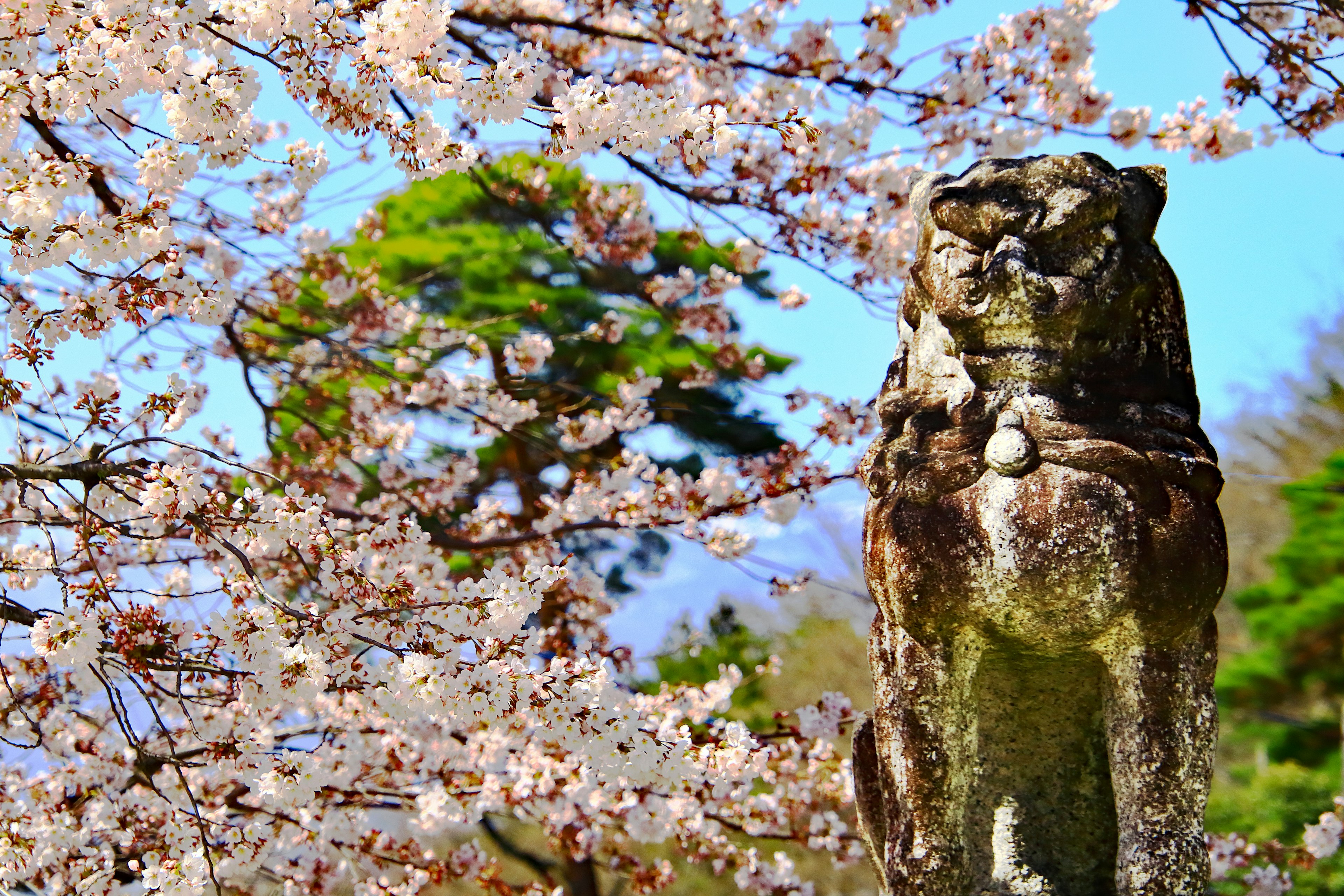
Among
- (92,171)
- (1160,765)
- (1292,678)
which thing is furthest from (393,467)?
(1292,678)

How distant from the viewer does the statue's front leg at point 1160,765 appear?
213cm

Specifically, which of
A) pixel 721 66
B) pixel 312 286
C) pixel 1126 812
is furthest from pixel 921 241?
pixel 312 286

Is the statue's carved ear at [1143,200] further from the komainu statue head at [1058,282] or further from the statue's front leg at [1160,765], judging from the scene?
the statue's front leg at [1160,765]

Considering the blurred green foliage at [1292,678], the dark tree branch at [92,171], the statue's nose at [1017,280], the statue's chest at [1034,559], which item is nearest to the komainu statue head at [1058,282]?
the statue's nose at [1017,280]

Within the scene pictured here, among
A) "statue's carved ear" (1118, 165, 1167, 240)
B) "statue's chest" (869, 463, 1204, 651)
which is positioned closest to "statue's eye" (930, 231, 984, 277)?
"statue's carved ear" (1118, 165, 1167, 240)

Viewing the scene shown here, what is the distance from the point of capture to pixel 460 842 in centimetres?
1406

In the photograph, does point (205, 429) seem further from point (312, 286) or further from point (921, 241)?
point (921, 241)

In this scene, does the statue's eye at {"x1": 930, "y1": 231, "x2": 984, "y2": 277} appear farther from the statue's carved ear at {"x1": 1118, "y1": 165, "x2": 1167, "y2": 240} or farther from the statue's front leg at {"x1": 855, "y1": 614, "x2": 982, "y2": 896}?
the statue's front leg at {"x1": 855, "y1": 614, "x2": 982, "y2": 896}

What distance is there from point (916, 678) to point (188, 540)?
3.12 m

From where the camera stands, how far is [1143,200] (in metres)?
2.36

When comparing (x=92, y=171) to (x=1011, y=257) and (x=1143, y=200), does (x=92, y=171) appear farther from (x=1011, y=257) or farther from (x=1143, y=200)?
(x=1143, y=200)

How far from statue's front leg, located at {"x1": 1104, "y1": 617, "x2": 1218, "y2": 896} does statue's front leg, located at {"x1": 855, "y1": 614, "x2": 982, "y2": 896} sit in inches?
11.8

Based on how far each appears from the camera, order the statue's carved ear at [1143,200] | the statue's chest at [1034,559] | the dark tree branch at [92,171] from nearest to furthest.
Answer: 1. the statue's chest at [1034,559]
2. the statue's carved ear at [1143,200]
3. the dark tree branch at [92,171]

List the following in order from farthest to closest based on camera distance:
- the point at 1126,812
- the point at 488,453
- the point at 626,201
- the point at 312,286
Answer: the point at 488,453, the point at 312,286, the point at 626,201, the point at 1126,812
